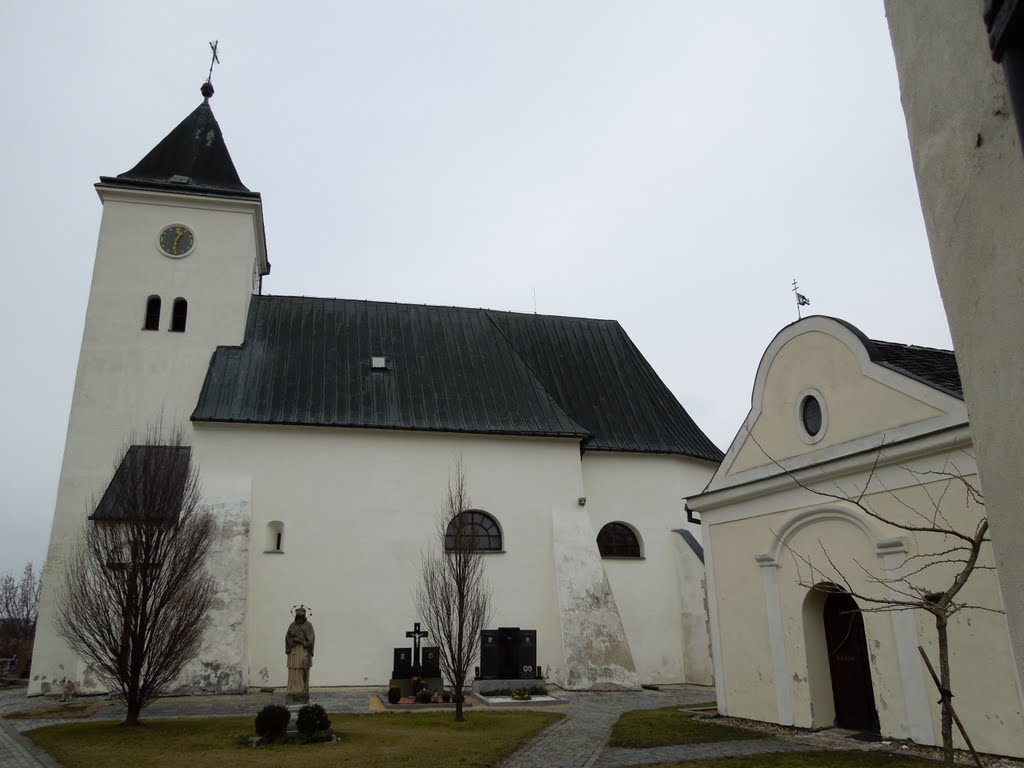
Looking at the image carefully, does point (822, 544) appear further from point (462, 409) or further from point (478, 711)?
point (462, 409)

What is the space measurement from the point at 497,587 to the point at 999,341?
19.0 meters

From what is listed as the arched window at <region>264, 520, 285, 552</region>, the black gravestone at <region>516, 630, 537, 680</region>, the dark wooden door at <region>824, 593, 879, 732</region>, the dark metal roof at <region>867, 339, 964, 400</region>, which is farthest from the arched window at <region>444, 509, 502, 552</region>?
the dark metal roof at <region>867, 339, 964, 400</region>

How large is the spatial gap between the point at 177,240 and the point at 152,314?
8.23 ft

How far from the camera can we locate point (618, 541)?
2281 cm

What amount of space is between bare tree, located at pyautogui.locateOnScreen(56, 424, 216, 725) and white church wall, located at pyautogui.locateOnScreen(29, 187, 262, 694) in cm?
639

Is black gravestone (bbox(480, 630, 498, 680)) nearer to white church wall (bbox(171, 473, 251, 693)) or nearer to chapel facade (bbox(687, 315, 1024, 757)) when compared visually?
white church wall (bbox(171, 473, 251, 693))

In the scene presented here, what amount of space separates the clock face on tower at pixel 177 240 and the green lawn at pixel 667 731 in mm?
18331

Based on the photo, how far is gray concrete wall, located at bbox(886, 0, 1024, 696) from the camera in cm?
243

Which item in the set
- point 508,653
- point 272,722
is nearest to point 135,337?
point 508,653

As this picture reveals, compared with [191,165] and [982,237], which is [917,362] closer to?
[982,237]

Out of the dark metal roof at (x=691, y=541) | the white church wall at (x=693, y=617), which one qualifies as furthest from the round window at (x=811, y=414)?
the dark metal roof at (x=691, y=541)

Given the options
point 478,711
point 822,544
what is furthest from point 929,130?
point 478,711

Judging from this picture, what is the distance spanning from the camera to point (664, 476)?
23594 mm

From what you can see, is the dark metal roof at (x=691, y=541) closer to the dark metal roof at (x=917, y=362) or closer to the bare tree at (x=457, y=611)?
the bare tree at (x=457, y=611)
